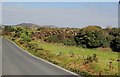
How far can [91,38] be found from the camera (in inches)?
2013

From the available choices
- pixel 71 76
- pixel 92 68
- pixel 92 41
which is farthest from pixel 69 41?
pixel 71 76

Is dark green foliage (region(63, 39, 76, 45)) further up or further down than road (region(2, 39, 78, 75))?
further down

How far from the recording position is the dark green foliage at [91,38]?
165 ft

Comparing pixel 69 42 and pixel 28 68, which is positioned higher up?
pixel 28 68

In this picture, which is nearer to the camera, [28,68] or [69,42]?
[28,68]

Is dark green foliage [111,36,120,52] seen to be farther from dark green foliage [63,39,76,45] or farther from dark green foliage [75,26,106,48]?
dark green foliage [63,39,76,45]

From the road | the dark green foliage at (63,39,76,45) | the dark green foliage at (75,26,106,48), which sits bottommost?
the dark green foliage at (63,39,76,45)

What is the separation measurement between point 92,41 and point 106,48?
103 inches

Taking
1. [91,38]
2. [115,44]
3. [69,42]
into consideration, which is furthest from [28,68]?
[69,42]

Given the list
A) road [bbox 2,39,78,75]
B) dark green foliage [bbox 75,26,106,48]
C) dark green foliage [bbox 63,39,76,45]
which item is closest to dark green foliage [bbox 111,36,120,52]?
dark green foliage [bbox 75,26,106,48]

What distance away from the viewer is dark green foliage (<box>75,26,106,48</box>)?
50.3 meters

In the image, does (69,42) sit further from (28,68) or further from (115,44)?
(28,68)

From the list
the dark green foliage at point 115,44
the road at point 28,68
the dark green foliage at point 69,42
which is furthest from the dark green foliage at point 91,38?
the road at point 28,68

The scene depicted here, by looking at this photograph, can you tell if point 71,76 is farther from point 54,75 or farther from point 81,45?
point 81,45
